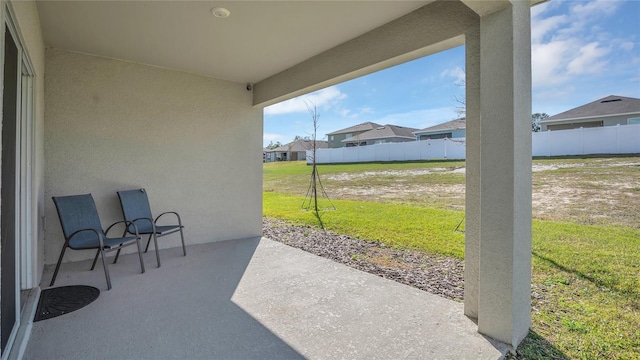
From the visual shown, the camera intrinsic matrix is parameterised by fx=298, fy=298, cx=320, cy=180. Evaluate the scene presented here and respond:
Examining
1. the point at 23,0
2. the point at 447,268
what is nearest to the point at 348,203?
the point at 447,268

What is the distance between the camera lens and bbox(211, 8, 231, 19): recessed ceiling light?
2.77m

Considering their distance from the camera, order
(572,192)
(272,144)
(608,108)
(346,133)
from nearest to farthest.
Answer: (572,192) < (608,108) < (346,133) < (272,144)

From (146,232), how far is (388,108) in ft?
46.0

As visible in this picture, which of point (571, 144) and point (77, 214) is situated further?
point (571, 144)

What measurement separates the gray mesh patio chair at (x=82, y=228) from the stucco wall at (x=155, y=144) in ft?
1.78

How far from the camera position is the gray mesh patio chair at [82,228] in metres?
3.05

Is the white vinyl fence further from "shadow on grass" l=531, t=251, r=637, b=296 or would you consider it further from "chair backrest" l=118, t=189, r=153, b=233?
"chair backrest" l=118, t=189, r=153, b=233

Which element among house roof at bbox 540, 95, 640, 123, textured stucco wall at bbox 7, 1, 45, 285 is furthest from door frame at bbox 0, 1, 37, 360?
house roof at bbox 540, 95, 640, 123

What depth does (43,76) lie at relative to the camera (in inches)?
142

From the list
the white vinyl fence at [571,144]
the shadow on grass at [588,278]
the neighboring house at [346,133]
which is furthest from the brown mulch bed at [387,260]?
the neighboring house at [346,133]

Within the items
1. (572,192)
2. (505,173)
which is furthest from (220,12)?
(572,192)

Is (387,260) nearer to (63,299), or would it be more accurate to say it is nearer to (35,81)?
(63,299)

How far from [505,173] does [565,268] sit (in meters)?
2.33

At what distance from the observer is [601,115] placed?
7.63 m
